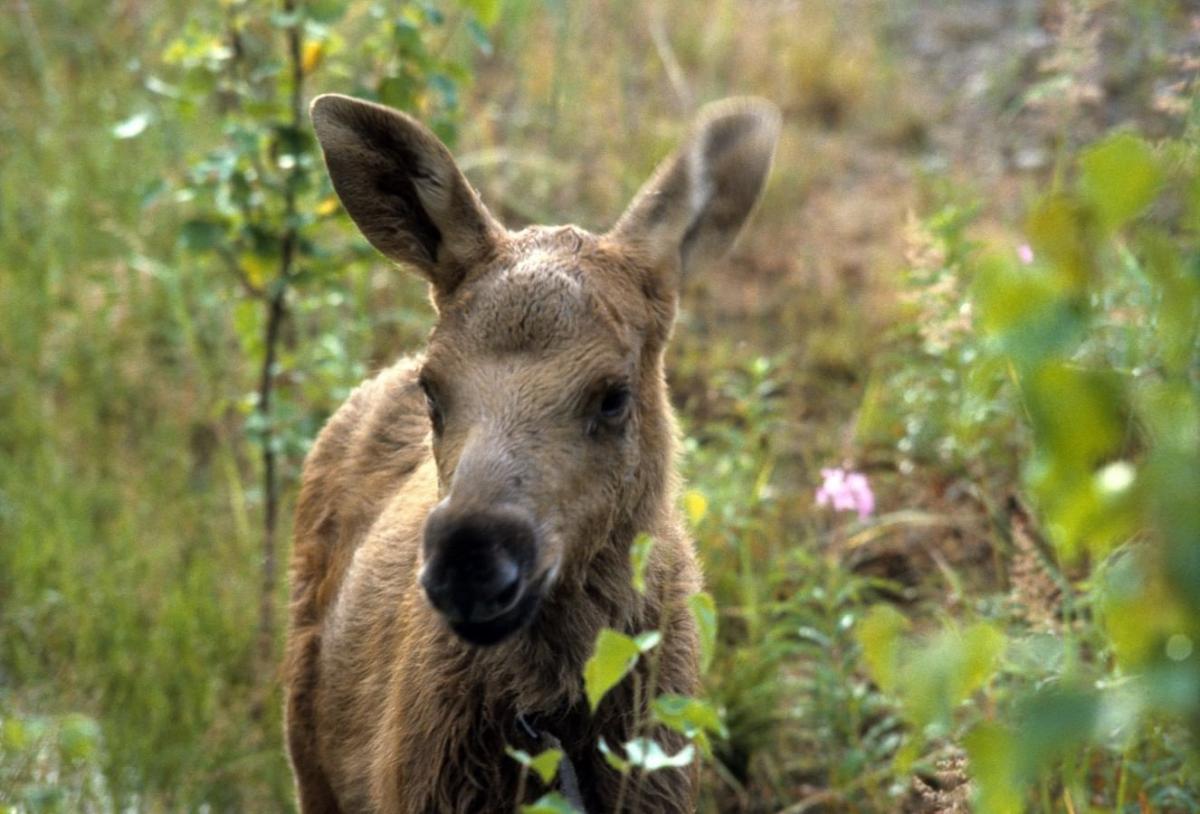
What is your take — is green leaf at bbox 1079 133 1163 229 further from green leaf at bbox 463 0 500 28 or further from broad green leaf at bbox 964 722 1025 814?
green leaf at bbox 463 0 500 28

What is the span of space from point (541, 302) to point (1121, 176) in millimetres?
2047

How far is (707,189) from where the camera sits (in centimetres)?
405

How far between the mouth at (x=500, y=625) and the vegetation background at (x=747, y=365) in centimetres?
56

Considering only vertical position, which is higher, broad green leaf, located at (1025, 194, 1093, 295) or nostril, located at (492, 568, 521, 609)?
broad green leaf, located at (1025, 194, 1093, 295)

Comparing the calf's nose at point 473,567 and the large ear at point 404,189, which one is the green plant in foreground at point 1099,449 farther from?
the large ear at point 404,189

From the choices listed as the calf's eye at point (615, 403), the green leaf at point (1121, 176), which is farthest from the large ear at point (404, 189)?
the green leaf at point (1121, 176)

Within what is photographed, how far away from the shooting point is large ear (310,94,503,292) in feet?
12.6

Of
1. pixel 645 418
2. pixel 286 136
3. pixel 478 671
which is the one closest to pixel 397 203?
pixel 645 418

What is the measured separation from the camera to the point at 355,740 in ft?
13.8

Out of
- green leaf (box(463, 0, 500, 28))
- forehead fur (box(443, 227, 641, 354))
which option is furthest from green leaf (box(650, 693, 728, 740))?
green leaf (box(463, 0, 500, 28))

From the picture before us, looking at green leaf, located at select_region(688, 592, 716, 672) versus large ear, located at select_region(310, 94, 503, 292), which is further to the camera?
large ear, located at select_region(310, 94, 503, 292)

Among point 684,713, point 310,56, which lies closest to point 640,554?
point 684,713

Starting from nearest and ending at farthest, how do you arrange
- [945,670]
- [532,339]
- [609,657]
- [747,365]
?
[945,670] → [609,657] → [532,339] → [747,365]

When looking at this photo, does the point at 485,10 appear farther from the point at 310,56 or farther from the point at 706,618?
the point at 706,618
